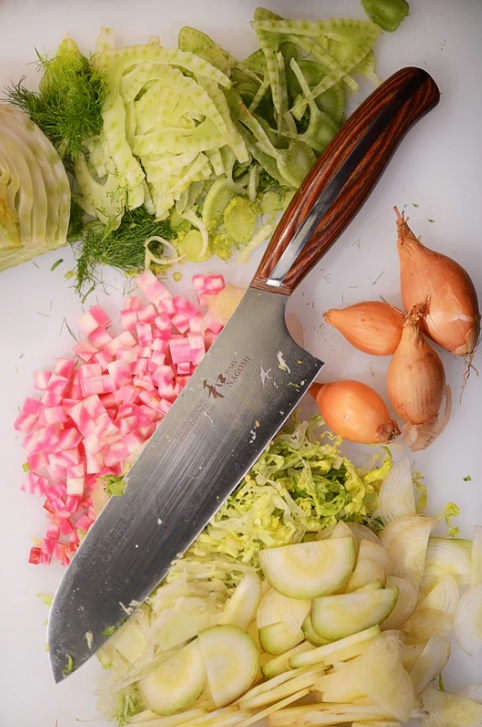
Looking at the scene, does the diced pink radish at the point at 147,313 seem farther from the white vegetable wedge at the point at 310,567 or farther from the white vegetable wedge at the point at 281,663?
the white vegetable wedge at the point at 281,663

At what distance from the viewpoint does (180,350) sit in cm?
205

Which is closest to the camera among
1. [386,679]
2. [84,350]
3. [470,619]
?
[386,679]

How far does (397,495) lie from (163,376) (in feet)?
2.86

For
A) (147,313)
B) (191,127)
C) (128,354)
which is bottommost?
(128,354)

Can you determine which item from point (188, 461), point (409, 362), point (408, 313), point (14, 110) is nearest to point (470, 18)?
point (408, 313)

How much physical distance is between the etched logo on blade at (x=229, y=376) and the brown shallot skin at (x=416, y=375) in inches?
19.0

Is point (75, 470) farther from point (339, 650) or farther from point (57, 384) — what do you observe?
point (339, 650)

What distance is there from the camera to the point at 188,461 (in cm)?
186

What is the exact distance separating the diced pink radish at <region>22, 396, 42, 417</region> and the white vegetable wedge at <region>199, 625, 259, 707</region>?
920 millimetres

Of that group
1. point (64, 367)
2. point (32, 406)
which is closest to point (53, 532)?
point (32, 406)

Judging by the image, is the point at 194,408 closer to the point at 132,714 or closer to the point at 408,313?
the point at 408,313

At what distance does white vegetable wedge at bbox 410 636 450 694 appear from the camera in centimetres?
187

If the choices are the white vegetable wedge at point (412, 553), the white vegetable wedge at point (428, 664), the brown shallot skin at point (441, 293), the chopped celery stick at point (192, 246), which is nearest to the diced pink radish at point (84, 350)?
the chopped celery stick at point (192, 246)

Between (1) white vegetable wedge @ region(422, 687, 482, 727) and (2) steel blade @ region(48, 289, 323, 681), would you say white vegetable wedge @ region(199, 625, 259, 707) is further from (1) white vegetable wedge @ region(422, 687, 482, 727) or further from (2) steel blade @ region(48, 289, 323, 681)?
(1) white vegetable wedge @ region(422, 687, 482, 727)
